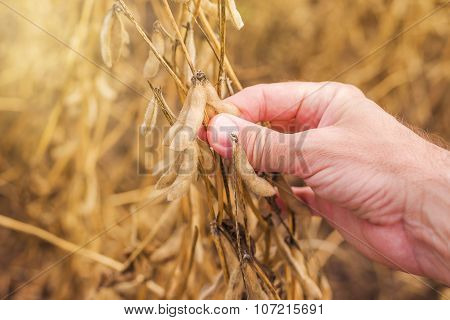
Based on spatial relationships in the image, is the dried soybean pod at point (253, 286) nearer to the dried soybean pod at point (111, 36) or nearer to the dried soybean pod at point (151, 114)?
the dried soybean pod at point (151, 114)

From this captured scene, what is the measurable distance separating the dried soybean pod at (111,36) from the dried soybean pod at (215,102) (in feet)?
0.49

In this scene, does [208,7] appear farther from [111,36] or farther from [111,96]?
[111,96]

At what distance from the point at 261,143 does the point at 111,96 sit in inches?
22.0

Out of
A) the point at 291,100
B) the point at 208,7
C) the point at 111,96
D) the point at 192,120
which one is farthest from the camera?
the point at 111,96

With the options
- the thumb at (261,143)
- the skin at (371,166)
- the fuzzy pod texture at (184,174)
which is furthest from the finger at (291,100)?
the fuzzy pod texture at (184,174)

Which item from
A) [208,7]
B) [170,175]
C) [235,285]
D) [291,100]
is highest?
[208,7]

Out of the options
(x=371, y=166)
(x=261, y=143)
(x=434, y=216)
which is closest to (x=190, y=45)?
(x=261, y=143)

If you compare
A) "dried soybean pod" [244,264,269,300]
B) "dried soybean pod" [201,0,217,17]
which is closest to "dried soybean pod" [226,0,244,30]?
"dried soybean pod" [201,0,217,17]

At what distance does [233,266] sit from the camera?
0.70 metres

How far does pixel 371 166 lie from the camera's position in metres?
0.75

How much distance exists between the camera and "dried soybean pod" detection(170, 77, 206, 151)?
587 mm

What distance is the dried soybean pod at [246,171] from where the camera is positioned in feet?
2.06

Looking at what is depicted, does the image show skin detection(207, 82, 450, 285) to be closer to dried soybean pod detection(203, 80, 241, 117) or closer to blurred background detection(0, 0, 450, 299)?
dried soybean pod detection(203, 80, 241, 117)
